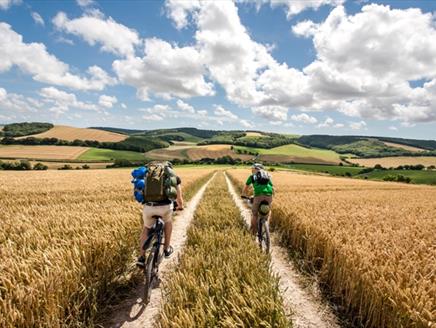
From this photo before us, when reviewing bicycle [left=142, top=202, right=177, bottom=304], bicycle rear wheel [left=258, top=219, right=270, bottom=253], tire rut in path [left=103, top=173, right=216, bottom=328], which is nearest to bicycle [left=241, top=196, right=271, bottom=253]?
bicycle rear wheel [left=258, top=219, right=270, bottom=253]

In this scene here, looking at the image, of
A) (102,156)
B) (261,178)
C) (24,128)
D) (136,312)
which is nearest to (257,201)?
(261,178)

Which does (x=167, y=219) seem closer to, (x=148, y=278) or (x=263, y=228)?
(x=148, y=278)

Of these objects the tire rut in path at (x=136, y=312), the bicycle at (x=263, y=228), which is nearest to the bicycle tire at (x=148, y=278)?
the tire rut in path at (x=136, y=312)

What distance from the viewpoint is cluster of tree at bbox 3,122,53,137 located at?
389ft

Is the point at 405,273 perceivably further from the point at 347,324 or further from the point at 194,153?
the point at 194,153

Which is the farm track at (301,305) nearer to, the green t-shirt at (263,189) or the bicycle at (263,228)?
the bicycle at (263,228)

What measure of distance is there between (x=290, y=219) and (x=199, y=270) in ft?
18.0

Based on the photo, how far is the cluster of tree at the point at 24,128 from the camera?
119 meters

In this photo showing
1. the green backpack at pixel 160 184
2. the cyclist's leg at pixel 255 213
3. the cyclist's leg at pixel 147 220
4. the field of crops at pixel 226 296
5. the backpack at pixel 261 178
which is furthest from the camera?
the cyclist's leg at pixel 255 213

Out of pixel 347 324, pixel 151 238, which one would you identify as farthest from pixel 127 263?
pixel 347 324

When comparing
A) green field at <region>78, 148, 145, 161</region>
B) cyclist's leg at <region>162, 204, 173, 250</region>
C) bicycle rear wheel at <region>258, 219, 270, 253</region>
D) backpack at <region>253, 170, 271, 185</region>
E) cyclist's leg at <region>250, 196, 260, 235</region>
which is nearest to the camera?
cyclist's leg at <region>162, 204, 173, 250</region>

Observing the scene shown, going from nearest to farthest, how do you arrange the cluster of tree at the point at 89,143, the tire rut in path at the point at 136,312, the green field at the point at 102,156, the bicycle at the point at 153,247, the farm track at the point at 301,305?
the tire rut in path at the point at 136,312 → the farm track at the point at 301,305 → the bicycle at the point at 153,247 → the green field at the point at 102,156 → the cluster of tree at the point at 89,143

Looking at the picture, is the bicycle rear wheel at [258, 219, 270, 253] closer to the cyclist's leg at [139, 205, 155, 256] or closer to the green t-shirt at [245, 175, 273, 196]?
the green t-shirt at [245, 175, 273, 196]

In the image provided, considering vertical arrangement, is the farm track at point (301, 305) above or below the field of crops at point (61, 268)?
below
